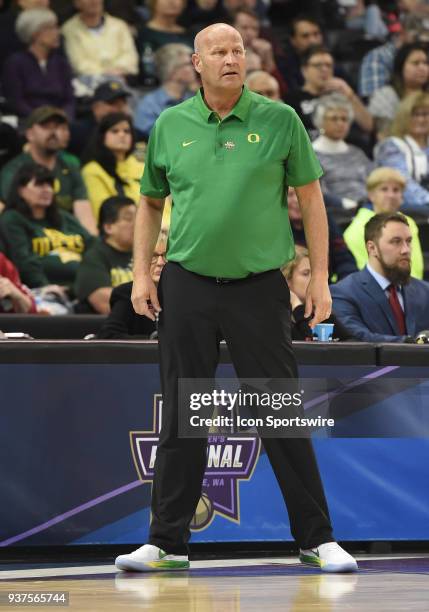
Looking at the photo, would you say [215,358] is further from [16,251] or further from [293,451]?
[16,251]

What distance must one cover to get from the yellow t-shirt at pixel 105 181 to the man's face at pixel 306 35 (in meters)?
3.40

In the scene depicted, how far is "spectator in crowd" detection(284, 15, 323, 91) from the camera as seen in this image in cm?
→ 1227

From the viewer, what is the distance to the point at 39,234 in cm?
869

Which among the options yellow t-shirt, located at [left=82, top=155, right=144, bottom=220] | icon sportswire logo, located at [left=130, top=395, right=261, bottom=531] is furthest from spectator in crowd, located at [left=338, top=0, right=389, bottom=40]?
icon sportswire logo, located at [left=130, top=395, right=261, bottom=531]

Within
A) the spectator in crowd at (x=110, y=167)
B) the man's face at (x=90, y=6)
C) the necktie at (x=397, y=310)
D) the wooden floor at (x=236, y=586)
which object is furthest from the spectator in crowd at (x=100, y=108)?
the wooden floor at (x=236, y=586)

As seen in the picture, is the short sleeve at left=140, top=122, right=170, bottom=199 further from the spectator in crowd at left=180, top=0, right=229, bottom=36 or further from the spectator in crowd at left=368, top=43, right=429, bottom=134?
the spectator in crowd at left=180, top=0, right=229, bottom=36

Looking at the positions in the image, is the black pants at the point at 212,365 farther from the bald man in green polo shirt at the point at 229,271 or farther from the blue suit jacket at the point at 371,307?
the blue suit jacket at the point at 371,307

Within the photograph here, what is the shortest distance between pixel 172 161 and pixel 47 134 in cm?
470

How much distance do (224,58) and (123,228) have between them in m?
3.57

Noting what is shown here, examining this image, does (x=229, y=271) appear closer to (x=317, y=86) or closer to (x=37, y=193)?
(x=37, y=193)

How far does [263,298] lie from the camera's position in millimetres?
4723

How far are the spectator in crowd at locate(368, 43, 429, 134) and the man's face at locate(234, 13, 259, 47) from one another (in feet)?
4.17

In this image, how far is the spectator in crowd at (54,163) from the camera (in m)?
9.31

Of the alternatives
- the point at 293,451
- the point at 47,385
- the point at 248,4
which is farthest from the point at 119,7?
the point at 293,451
